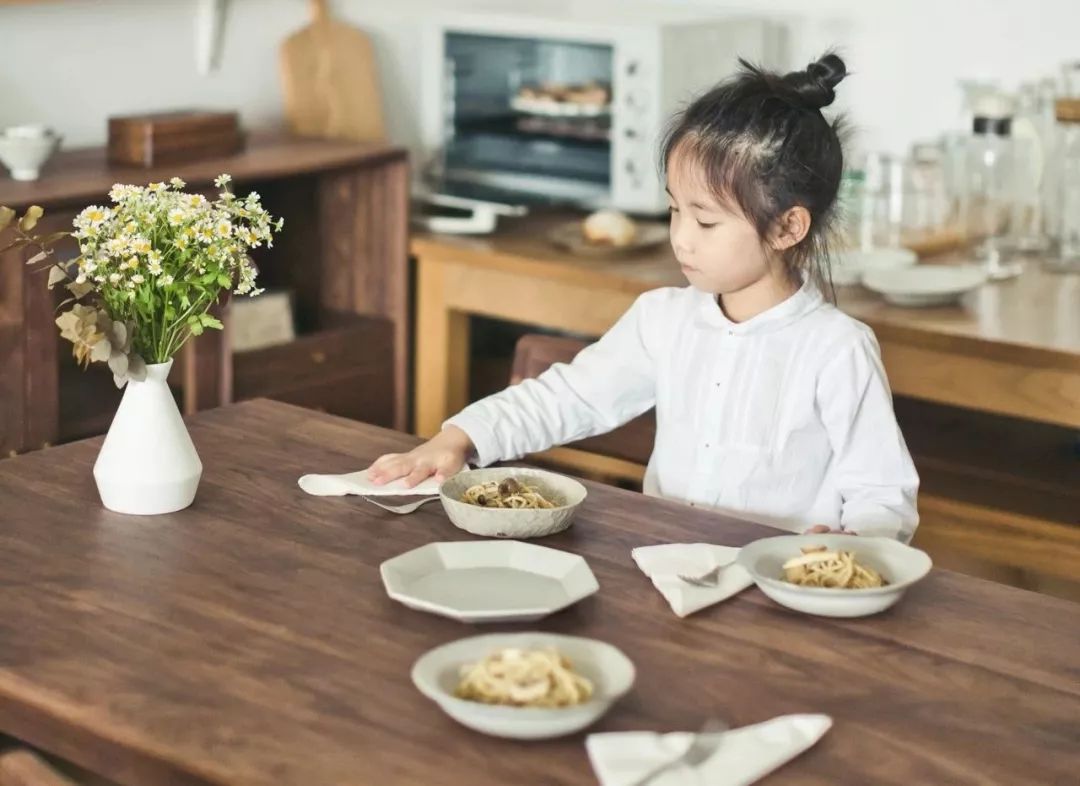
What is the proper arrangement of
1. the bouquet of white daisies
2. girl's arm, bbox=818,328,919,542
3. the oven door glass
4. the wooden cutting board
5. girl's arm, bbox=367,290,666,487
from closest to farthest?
the bouquet of white daisies
girl's arm, bbox=818,328,919,542
girl's arm, bbox=367,290,666,487
the oven door glass
the wooden cutting board

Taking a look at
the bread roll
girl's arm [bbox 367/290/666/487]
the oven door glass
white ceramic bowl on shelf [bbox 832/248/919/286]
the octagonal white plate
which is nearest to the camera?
the octagonal white plate

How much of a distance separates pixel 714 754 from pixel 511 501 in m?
0.54

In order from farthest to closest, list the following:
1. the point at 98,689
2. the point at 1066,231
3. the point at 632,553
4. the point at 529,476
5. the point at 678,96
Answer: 1. the point at 678,96
2. the point at 1066,231
3. the point at 529,476
4. the point at 632,553
5. the point at 98,689

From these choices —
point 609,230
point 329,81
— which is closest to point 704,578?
point 609,230

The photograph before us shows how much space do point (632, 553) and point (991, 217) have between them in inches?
70.8

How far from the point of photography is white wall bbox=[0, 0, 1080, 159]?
3.18 m

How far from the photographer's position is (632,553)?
5.43ft

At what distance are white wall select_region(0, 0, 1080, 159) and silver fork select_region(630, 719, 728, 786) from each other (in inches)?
89.8

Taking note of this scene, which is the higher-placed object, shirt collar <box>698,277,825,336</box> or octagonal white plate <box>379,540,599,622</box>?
shirt collar <box>698,277,825,336</box>

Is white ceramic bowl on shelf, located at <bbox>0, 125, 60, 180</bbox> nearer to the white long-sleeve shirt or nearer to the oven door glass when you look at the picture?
the oven door glass

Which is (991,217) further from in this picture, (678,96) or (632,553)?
(632,553)

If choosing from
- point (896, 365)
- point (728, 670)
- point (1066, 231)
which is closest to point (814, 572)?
point (728, 670)

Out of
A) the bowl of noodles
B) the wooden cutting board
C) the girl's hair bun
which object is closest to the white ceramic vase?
the bowl of noodles

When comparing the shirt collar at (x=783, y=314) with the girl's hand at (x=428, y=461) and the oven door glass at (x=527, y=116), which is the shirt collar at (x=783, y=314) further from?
the oven door glass at (x=527, y=116)
